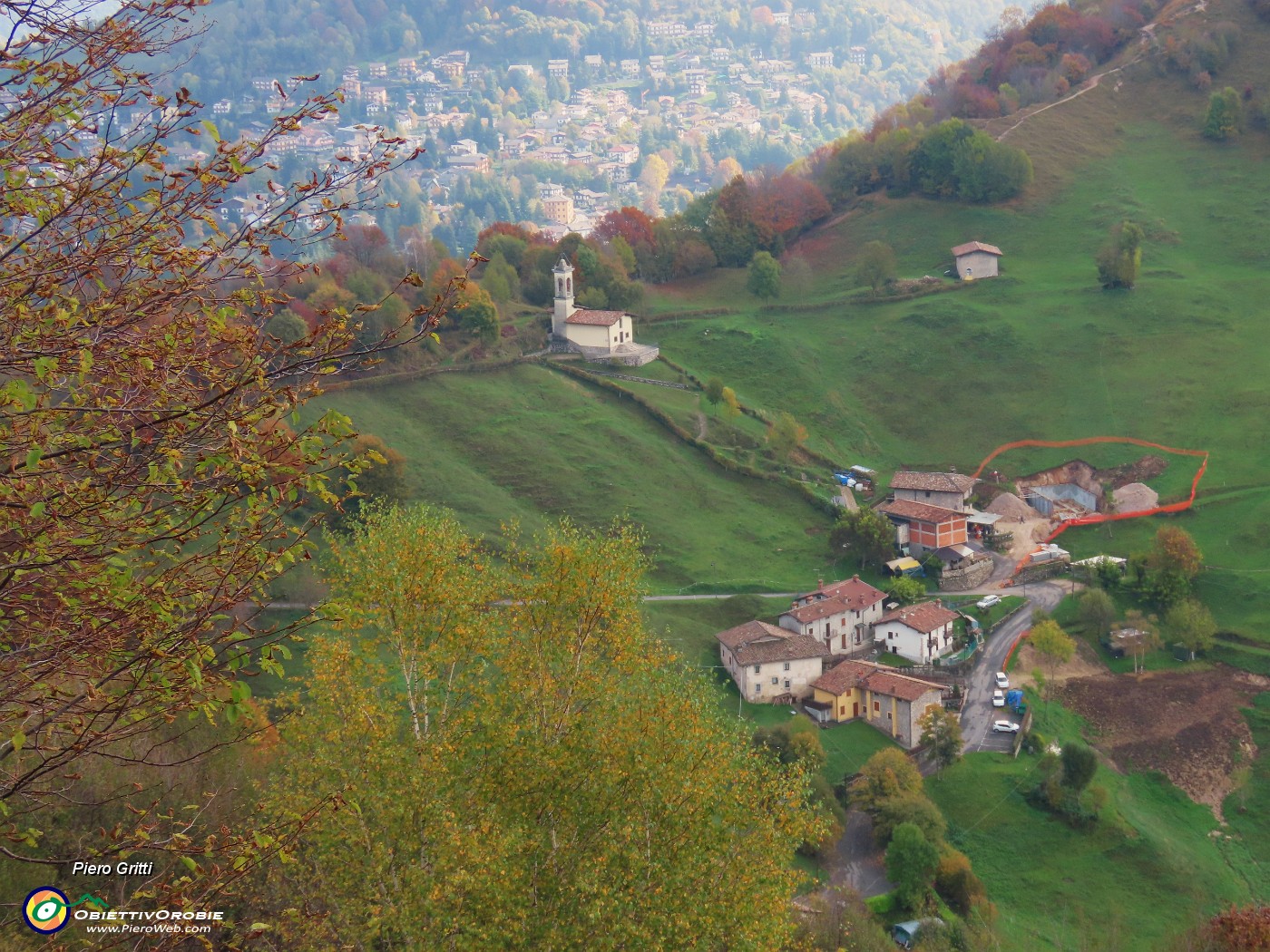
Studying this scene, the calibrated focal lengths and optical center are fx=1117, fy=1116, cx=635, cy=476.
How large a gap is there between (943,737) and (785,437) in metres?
24.8

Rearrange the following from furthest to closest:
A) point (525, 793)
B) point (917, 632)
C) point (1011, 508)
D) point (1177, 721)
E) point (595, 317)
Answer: point (595, 317)
point (1011, 508)
point (917, 632)
point (1177, 721)
point (525, 793)

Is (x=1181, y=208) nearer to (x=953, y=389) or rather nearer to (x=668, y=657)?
(x=953, y=389)

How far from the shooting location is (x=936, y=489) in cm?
6075

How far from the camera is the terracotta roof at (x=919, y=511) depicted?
5791cm

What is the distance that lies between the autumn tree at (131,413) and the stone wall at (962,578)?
50.6 metres

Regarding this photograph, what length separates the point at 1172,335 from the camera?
7306cm

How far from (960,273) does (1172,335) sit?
16.7m

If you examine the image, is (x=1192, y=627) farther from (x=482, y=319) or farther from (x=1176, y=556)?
(x=482, y=319)

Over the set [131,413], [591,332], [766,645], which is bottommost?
[766,645]

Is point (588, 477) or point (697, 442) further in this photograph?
point (697, 442)

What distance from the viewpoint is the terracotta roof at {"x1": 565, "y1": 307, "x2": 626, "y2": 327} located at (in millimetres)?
73688

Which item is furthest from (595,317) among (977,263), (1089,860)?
(1089,860)

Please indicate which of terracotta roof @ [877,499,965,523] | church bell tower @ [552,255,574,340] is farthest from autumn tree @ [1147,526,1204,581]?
church bell tower @ [552,255,574,340]

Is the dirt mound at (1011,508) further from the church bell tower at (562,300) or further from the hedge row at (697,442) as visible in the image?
the church bell tower at (562,300)
